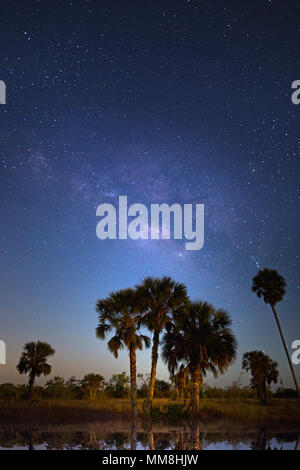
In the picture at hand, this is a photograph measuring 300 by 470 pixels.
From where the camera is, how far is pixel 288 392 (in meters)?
76.9

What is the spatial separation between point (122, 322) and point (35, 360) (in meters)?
19.3

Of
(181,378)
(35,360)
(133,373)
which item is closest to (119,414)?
(133,373)

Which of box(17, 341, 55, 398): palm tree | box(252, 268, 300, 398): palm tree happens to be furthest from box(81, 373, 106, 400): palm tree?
box(252, 268, 300, 398): palm tree

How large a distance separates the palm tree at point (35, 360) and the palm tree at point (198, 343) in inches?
782

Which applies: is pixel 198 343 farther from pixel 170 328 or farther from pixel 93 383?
pixel 93 383

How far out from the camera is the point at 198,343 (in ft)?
88.8

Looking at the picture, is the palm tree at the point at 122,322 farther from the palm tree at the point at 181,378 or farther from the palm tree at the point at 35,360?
the palm tree at the point at 35,360

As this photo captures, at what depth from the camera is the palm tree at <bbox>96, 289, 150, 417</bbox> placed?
27453 millimetres

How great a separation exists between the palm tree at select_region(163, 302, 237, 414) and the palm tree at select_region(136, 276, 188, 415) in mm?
705

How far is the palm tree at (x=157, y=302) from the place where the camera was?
28.2 m
